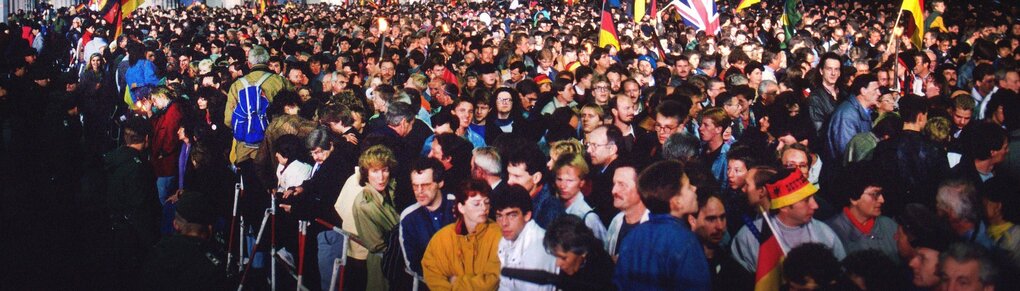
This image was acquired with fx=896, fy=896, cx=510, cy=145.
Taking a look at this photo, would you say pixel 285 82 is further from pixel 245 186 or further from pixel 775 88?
pixel 775 88

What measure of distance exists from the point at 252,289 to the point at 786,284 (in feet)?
16.1

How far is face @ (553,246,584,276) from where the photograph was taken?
4488 mm

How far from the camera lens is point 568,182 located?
564 centimetres

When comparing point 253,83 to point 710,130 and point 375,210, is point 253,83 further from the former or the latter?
point 710,130

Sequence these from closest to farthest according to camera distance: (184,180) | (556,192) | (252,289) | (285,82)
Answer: (556,192)
(252,289)
(184,180)
(285,82)

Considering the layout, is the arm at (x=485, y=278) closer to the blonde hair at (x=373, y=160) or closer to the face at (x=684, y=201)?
the face at (x=684, y=201)

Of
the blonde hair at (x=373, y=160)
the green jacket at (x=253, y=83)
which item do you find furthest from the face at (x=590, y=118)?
the green jacket at (x=253, y=83)

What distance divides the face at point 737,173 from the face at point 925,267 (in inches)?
72.8

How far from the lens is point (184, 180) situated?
909 cm

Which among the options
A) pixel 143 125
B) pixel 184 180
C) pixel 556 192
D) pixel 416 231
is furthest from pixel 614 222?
pixel 184 180

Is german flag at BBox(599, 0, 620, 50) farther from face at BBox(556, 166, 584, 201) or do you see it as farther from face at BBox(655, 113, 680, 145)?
face at BBox(556, 166, 584, 201)

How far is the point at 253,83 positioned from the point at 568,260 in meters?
6.70

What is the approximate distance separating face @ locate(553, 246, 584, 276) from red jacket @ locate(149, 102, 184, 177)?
6.11 m

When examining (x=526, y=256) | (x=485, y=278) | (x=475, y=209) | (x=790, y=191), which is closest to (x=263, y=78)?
(x=475, y=209)
